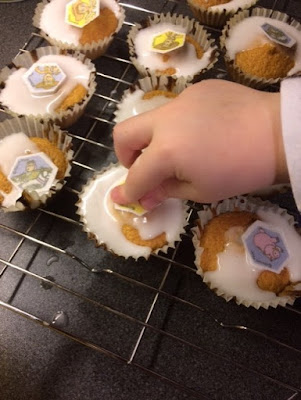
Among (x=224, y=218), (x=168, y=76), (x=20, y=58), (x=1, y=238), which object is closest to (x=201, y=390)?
(x=224, y=218)

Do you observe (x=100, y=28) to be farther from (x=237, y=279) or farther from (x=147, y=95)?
(x=237, y=279)

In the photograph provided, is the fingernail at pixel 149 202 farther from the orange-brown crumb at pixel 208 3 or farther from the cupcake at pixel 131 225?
the orange-brown crumb at pixel 208 3

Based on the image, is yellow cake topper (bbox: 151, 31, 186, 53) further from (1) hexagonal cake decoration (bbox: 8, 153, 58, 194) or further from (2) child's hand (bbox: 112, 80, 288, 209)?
(2) child's hand (bbox: 112, 80, 288, 209)

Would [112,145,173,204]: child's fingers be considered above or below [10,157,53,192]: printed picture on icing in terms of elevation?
above

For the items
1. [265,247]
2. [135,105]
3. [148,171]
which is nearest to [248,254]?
[265,247]

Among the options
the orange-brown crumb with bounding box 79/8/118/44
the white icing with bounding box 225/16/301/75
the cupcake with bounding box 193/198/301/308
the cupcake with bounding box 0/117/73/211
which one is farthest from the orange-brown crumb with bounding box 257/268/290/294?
the orange-brown crumb with bounding box 79/8/118/44

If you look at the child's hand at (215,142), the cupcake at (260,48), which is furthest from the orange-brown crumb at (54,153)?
the cupcake at (260,48)

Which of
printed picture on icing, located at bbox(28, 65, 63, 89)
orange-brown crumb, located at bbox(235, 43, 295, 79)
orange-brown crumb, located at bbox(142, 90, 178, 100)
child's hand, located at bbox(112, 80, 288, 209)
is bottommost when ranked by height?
printed picture on icing, located at bbox(28, 65, 63, 89)
